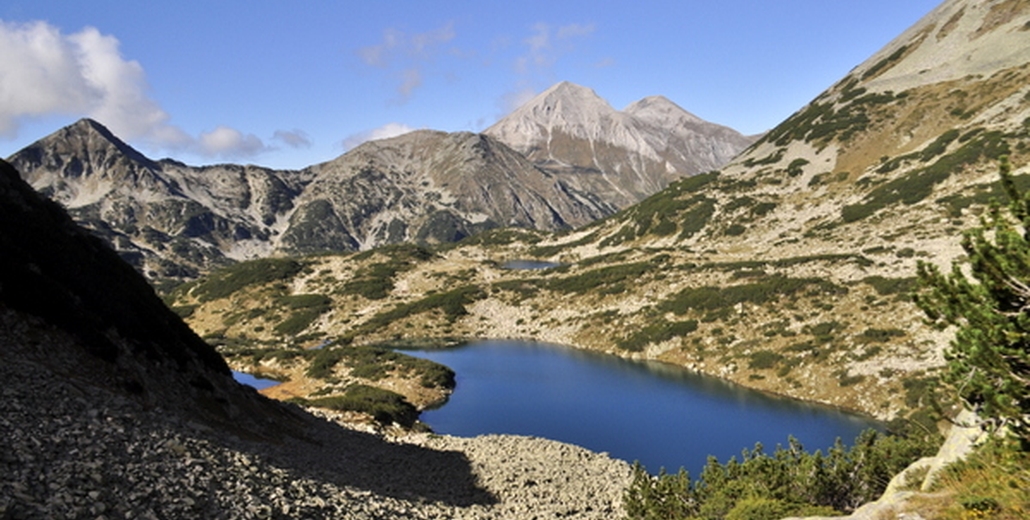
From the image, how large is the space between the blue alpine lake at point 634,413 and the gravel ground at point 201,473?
11.2 meters

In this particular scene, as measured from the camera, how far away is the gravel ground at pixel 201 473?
1435 centimetres

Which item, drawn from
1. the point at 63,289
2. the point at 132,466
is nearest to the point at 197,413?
the point at 63,289

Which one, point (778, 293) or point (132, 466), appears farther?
point (778, 293)

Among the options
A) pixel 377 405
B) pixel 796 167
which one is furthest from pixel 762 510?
pixel 796 167

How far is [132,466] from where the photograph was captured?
16.3 meters

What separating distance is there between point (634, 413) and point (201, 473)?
1597 inches

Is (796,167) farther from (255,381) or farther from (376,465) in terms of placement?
(376,465)

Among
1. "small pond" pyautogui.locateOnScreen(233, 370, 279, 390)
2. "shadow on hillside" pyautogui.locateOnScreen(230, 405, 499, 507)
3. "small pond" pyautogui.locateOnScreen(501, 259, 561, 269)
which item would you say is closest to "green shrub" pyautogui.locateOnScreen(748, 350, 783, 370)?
"shadow on hillside" pyautogui.locateOnScreen(230, 405, 499, 507)

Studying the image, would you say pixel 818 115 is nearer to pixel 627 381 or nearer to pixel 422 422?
pixel 627 381

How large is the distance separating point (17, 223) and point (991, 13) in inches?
7241

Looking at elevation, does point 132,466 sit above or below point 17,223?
below

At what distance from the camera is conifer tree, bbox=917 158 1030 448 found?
431 inches

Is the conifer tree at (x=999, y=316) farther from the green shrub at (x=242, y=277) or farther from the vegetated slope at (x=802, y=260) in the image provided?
the green shrub at (x=242, y=277)

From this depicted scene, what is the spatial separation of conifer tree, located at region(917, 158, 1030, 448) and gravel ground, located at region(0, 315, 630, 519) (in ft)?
60.9
